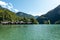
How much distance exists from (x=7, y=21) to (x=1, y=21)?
23.6 feet

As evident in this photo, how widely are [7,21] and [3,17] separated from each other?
25.2ft

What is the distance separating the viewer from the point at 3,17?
199875 millimetres

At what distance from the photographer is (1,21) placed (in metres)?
195

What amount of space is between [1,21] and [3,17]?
7.05 metres

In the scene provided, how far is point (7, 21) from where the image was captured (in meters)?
197
